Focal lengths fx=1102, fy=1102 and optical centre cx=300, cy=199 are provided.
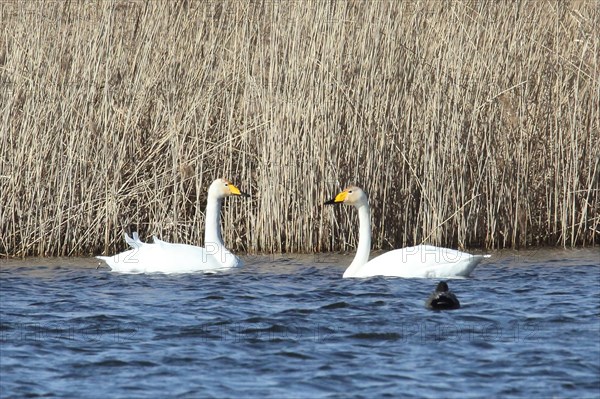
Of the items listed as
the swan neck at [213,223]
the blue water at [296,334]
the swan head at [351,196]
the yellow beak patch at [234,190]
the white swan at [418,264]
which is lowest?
the blue water at [296,334]

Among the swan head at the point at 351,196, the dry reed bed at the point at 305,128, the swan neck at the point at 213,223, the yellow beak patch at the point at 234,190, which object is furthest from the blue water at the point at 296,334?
the dry reed bed at the point at 305,128

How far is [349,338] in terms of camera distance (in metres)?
6.98

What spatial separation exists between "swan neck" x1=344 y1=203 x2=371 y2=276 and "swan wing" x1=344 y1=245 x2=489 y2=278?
0.30ft

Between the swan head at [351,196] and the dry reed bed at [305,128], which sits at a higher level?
the dry reed bed at [305,128]

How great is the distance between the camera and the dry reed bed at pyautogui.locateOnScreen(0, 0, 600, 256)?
34.7 feet

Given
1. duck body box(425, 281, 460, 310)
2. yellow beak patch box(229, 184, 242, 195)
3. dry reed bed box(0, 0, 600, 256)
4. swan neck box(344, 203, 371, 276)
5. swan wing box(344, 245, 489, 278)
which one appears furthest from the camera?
dry reed bed box(0, 0, 600, 256)

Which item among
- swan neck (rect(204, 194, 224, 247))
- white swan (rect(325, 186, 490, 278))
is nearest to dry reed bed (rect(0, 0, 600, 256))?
swan neck (rect(204, 194, 224, 247))

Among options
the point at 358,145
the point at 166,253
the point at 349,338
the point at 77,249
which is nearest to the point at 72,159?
the point at 77,249

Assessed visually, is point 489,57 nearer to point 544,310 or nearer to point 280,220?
point 280,220

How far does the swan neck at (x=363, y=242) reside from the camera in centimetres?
944

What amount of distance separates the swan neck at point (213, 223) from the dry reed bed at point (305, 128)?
517 millimetres

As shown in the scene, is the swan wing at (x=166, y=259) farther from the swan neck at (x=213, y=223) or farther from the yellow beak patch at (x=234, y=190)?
the yellow beak patch at (x=234, y=190)

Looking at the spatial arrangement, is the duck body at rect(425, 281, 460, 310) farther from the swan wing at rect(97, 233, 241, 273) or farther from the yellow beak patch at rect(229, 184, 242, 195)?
the yellow beak patch at rect(229, 184, 242, 195)

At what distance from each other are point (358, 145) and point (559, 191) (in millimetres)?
2053
